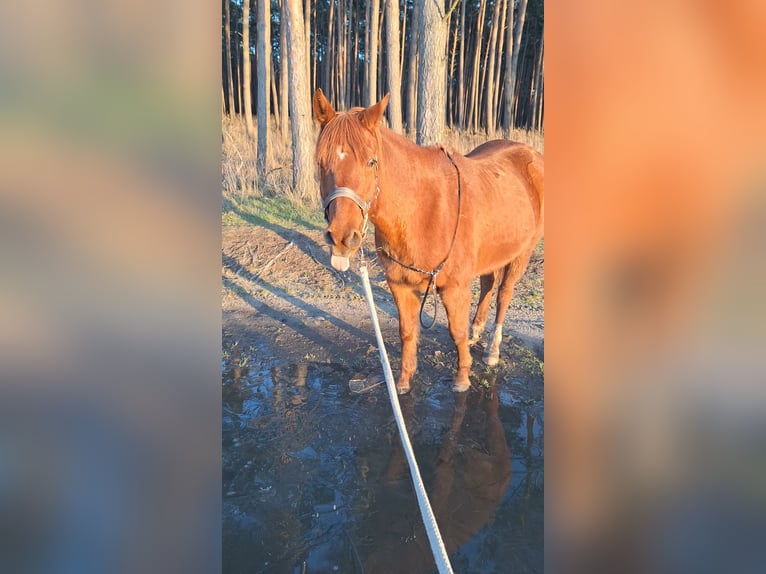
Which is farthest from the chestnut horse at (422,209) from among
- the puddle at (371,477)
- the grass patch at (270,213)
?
the grass patch at (270,213)

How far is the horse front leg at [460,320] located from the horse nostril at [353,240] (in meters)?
1.15

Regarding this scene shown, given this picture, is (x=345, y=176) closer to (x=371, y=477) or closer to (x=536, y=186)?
(x=371, y=477)

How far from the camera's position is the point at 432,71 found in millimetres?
7609

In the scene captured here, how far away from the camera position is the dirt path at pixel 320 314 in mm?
4641

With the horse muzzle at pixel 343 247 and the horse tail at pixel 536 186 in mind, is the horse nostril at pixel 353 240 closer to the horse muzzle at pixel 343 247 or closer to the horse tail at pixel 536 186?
the horse muzzle at pixel 343 247

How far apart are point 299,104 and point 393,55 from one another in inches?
116

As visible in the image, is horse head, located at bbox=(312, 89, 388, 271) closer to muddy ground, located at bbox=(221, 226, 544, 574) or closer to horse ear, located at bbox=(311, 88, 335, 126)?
horse ear, located at bbox=(311, 88, 335, 126)
